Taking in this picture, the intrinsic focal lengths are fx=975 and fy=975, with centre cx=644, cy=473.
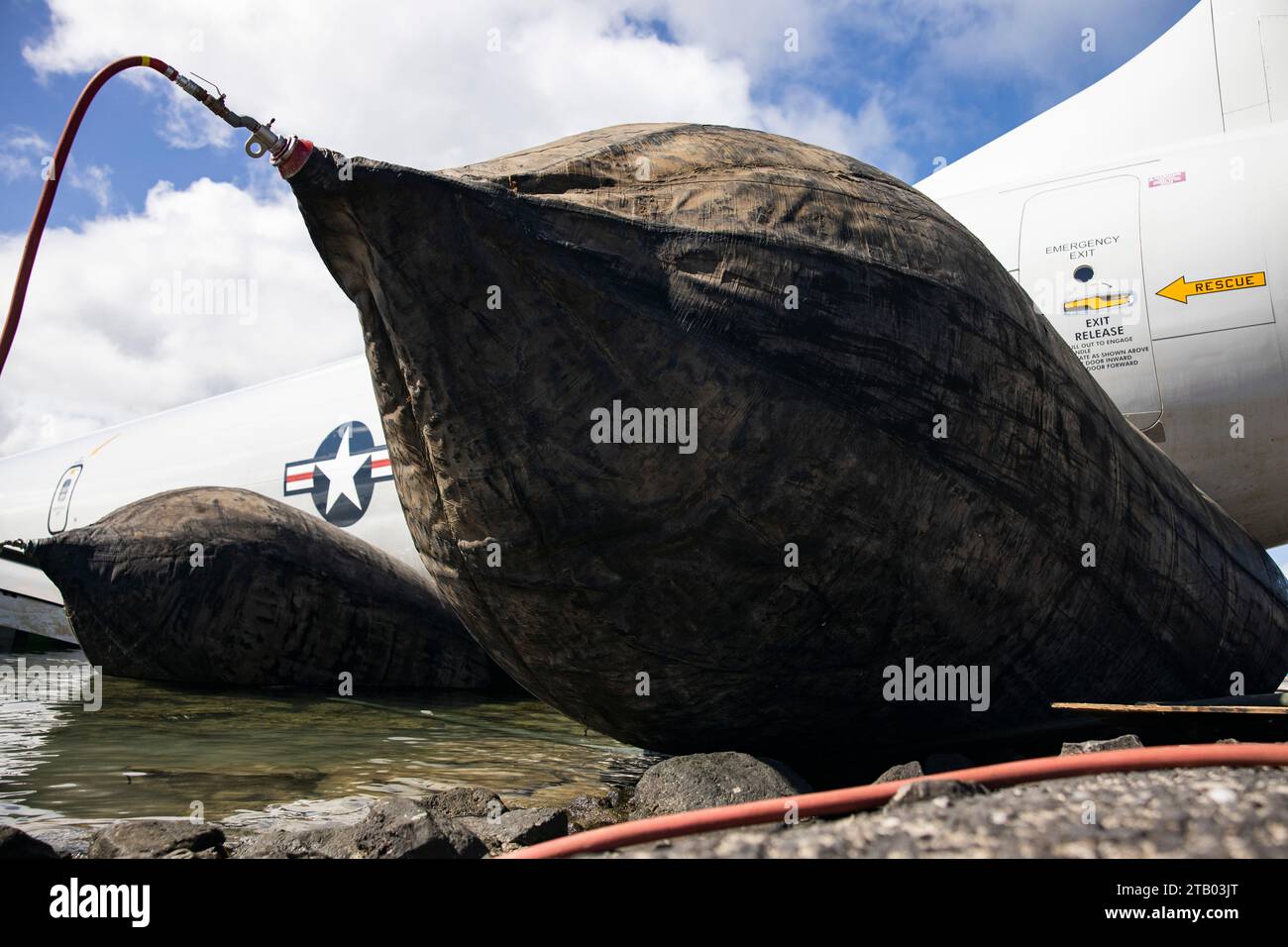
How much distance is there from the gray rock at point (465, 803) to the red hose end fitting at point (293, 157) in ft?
5.44

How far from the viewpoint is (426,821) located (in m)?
Result: 2.05

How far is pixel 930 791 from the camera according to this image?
5.44ft

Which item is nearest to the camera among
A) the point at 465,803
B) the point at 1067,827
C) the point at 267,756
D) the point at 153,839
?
the point at 1067,827

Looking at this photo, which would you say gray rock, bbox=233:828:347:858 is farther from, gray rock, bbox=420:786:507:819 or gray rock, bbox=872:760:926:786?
gray rock, bbox=872:760:926:786

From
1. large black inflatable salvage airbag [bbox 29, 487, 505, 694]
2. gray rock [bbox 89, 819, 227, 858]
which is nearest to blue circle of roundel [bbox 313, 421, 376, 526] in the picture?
large black inflatable salvage airbag [bbox 29, 487, 505, 694]

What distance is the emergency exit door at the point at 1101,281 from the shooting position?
17.2 feet

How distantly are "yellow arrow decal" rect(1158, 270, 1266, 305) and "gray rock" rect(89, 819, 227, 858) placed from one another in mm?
5152

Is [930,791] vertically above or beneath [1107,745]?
above

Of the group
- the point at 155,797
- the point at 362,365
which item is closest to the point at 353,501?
the point at 362,365

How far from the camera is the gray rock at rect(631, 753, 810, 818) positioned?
262 centimetres

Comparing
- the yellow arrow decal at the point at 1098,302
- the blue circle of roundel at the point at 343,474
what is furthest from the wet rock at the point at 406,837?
the blue circle of roundel at the point at 343,474

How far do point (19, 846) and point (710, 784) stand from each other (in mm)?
1612

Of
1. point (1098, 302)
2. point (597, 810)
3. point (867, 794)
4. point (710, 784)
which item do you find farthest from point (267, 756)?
point (1098, 302)

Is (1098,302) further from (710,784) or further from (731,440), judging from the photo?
(710,784)
